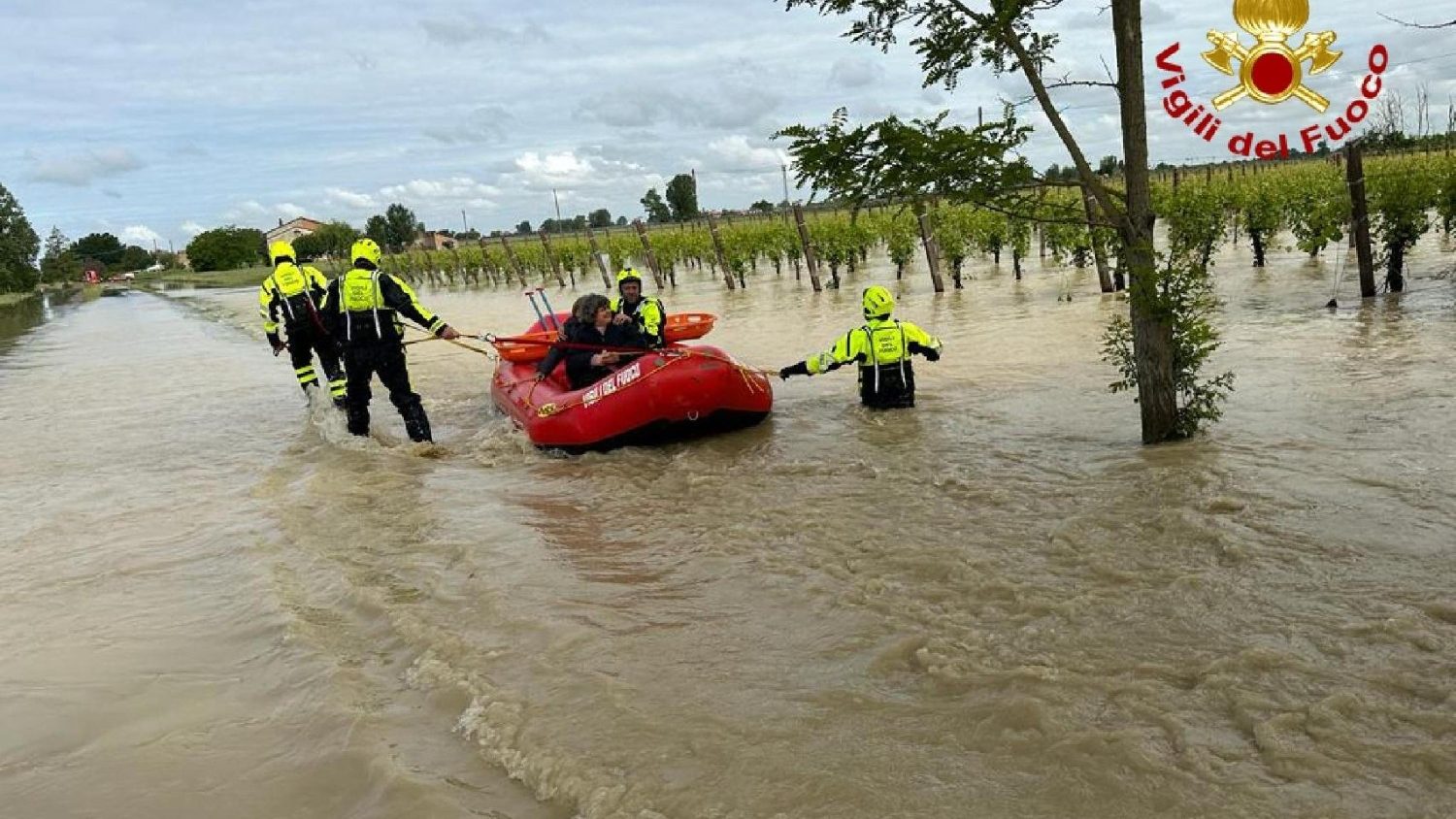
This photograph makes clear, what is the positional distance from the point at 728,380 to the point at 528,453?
187 cm

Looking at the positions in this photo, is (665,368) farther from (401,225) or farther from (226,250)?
(226,250)

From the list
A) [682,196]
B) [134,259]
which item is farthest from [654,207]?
[134,259]

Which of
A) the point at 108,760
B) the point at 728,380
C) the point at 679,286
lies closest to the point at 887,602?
the point at 108,760

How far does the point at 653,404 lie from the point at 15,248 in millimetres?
79720

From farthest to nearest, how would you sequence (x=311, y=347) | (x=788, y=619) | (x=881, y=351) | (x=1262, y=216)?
(x=1262, y=216) < (x=311, y=347) < (x=881, y=351) < (x=788, y=619)

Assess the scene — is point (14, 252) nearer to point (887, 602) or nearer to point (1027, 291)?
point (1027, 291)

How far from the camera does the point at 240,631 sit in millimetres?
4910

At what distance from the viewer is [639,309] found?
29.7 feet

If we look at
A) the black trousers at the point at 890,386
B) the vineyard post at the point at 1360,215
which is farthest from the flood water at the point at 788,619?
the vineyard post at the point at 1360,215

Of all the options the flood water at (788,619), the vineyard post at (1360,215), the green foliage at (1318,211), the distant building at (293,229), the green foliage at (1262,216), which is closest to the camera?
the flood water at (788,619)

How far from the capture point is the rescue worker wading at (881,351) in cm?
832

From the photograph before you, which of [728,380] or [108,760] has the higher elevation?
[728,380]

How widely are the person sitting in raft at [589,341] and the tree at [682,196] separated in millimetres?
54282

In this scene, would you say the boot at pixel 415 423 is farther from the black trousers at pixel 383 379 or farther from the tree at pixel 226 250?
the tree at pixel 226 250
